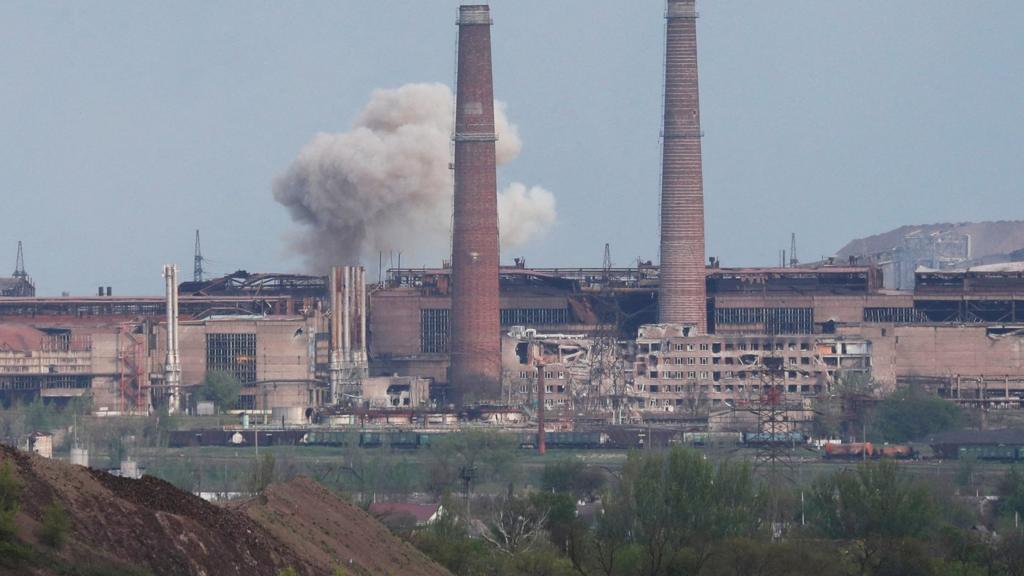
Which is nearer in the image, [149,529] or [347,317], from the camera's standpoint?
[149,529]

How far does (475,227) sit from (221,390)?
1183 cm

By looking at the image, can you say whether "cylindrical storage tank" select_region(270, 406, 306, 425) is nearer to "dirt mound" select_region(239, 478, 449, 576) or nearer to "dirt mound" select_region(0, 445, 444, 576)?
"dirt mound" select_region(239, 478, 449, 576)

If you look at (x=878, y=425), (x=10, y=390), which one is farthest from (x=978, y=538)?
(x=10, y=390)

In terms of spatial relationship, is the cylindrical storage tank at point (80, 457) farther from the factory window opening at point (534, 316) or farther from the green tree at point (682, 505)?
the factory window opening at point (534, 316)

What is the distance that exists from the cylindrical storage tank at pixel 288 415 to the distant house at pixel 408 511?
118 ft

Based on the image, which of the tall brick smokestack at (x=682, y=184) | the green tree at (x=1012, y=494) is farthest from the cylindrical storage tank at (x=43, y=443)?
the tall brick smokestack at (x=682, y=184)

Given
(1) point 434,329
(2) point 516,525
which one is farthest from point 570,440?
(2) point 516,525

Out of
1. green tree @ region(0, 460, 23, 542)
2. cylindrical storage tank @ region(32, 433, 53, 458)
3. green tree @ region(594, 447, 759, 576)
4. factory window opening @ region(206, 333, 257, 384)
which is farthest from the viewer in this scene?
factory window opening @ region(206, 333, 257, 384)

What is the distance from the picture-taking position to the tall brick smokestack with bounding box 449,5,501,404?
99250 mm

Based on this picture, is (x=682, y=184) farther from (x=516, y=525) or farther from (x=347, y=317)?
(x=516, y=525)

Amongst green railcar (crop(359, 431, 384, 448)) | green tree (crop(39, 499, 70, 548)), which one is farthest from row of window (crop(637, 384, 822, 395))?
green tree (crop(39, 499, 70, 548))

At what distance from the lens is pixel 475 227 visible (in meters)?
100

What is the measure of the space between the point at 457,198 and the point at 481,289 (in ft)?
12.3

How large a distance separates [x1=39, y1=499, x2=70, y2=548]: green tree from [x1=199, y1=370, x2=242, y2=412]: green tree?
237 feet
